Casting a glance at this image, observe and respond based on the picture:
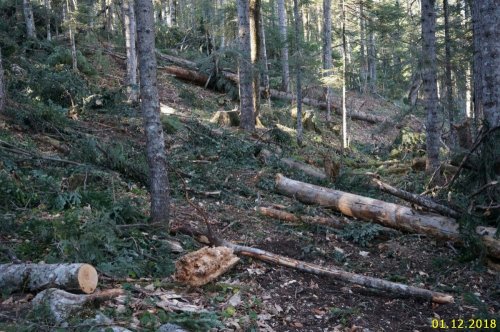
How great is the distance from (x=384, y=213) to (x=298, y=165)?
445 cm

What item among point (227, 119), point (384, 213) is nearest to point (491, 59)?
point (384, 213)

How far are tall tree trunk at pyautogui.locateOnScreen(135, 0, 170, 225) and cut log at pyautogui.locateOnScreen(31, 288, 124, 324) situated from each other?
7.93 ft

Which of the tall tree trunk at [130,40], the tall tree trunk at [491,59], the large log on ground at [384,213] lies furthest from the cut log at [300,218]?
the tall tree trunk at [130,40]

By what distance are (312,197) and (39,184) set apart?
531cm

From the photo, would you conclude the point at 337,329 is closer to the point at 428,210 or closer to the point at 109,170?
the point at 428,210

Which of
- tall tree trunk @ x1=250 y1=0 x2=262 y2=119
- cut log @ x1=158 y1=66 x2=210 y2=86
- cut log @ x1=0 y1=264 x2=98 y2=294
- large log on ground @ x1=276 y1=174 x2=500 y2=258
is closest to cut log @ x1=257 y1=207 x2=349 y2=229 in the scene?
large log on ground @ x1=276 y1=174 x2=500 y2=258

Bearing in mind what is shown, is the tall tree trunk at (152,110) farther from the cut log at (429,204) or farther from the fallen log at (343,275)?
the cut log at (429,204)

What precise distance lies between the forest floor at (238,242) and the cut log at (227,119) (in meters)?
2.34

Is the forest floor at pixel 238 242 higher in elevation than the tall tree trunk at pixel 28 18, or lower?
lower

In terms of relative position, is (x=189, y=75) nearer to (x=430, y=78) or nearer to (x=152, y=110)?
(x=430, y=78)

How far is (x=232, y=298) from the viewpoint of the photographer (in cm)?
520

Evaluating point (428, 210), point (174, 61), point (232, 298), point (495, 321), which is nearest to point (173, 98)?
point (174, 61)
